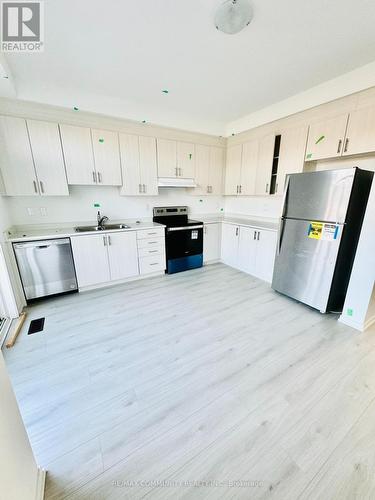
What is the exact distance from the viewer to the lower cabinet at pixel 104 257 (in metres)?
2.99

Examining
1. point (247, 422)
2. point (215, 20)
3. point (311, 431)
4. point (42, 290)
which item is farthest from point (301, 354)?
point (42, 290)

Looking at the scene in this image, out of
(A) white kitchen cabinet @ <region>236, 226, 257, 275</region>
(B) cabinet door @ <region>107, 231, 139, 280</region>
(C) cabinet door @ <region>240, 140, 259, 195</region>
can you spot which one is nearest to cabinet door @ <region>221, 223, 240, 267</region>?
(A) white kitchen cabinet @ <region>236, 226, 257, 275</region>

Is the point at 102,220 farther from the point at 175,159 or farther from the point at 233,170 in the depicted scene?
the point at 233,170

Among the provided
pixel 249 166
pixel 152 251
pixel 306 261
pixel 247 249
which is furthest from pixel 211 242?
pixel 306 261

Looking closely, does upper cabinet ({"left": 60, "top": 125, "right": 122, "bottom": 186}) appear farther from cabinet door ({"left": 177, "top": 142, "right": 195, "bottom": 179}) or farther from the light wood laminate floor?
the light wood laminate floor

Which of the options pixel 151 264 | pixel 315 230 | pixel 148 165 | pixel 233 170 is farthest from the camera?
pixel 233 170

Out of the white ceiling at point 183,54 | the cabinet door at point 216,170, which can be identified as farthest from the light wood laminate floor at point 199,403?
the white ceiling at point 183,54

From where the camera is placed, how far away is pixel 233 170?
13.8 ft

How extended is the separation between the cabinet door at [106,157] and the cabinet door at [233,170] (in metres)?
2.27

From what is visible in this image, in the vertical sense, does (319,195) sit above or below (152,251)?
above

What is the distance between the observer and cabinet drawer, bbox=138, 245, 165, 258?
138 inches

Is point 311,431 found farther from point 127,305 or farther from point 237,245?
point 237,245

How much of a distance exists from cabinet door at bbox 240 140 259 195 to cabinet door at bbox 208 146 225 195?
1.75 feet

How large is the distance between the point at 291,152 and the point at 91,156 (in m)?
3.06
